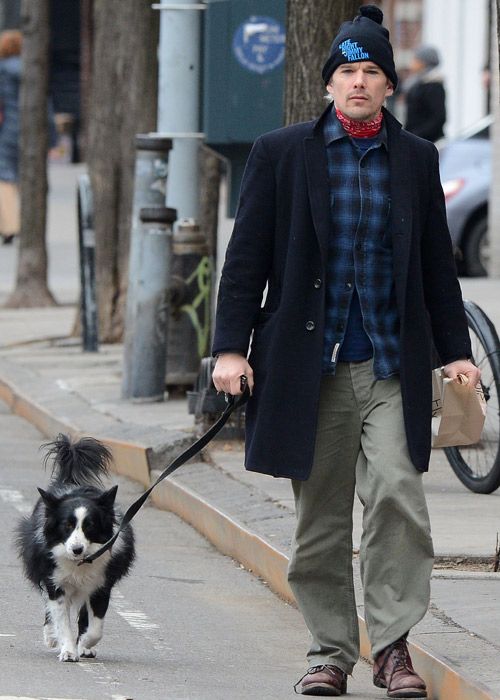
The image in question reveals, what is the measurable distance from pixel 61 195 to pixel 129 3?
55.5ft

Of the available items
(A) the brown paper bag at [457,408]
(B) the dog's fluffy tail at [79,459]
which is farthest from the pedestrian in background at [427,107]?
(A) the brown paper bag at [457,408]

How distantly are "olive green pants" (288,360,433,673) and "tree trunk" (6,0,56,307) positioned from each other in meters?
12.2

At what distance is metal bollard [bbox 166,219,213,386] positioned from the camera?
11.7 m

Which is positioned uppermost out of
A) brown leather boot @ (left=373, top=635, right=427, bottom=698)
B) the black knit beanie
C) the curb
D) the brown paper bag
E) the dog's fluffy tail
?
the black knit beanie

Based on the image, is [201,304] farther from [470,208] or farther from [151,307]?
[470,208]

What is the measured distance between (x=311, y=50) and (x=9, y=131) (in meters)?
15.2

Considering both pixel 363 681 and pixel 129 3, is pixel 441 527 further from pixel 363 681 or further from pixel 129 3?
pixel 129 3

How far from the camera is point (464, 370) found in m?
5.60

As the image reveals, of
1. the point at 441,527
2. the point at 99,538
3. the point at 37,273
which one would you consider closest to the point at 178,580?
the point at 441,527

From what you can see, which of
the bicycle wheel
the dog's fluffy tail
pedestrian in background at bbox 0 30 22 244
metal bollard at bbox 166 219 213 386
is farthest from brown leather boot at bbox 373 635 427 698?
pedestrian in background at bbox 0 30 22 244

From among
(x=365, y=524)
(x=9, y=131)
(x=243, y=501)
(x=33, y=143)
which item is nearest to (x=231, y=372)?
(x=365, y=524)

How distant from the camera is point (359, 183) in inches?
214

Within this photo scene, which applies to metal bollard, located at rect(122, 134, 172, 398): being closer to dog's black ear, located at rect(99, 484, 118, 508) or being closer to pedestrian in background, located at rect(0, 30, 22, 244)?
dog's black ear, located at rect(99, 484, 118, 508)

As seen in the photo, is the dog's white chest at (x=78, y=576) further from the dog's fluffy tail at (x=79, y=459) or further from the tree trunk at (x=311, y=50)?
the tree trunk at (x=311, y=50)
